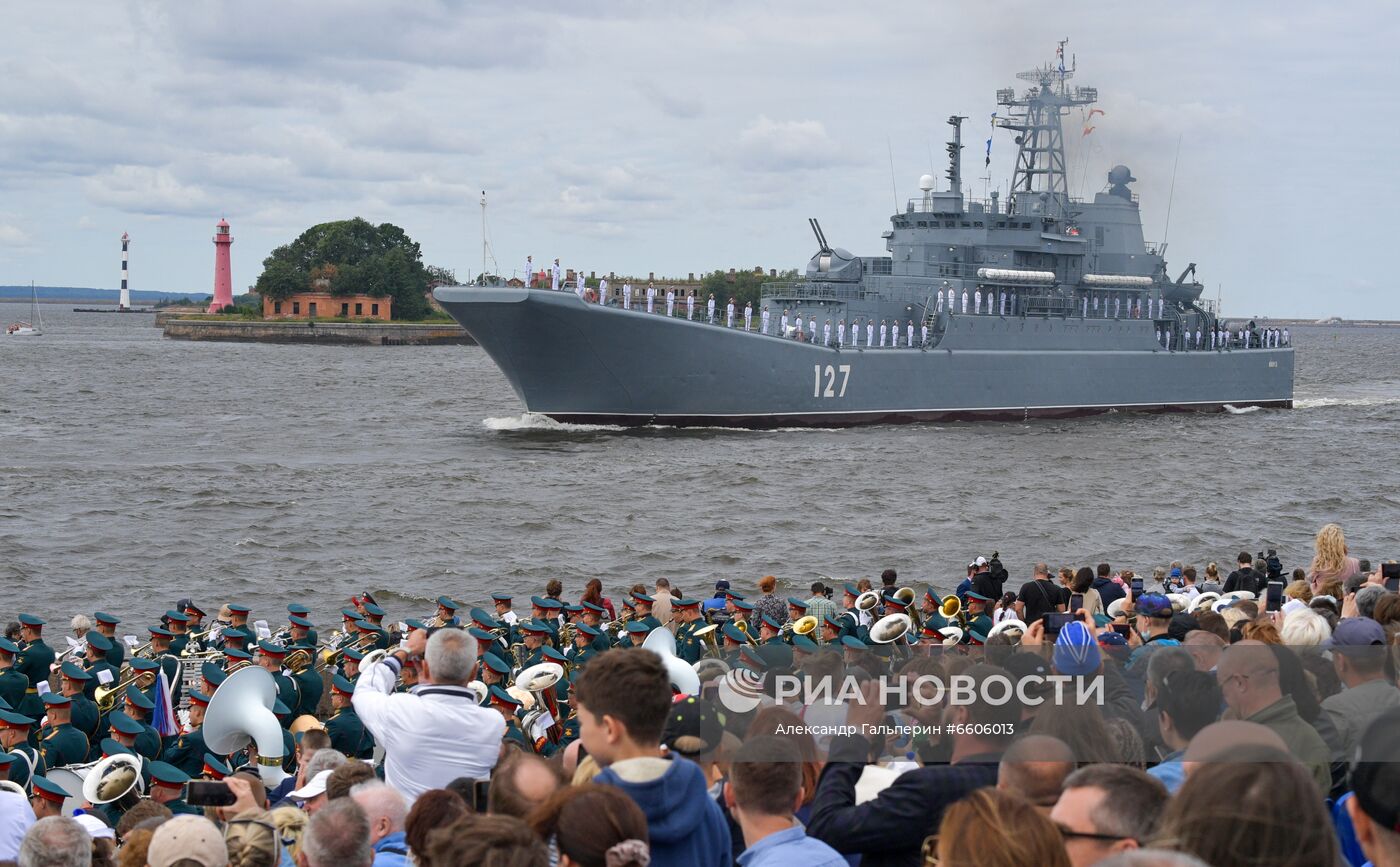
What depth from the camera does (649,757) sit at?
420cm

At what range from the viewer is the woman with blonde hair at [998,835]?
3148 millimetres

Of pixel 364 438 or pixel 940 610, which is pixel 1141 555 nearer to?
pixel 940 610

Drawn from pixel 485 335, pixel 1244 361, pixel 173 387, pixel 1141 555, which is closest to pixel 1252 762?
pixel 1141 555

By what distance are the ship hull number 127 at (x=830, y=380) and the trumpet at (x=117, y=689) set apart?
34.4m

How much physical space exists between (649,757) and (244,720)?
3.55m

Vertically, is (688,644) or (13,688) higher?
(688,644)

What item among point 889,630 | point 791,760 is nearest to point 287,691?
point 889,630

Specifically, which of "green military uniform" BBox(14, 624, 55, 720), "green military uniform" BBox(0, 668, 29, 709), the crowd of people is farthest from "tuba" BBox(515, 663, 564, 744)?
"green military uniform" BBox(14, 624, 55, 720)

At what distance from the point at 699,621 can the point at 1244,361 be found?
172ft

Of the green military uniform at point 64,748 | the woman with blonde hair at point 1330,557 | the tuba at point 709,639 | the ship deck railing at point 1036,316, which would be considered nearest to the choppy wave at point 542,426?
the ship deck railing at point 1036,316

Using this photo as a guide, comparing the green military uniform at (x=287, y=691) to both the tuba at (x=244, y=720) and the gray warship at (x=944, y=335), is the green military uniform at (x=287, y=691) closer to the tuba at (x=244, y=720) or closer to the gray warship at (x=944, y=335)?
the tuba at (x=244, y=720)

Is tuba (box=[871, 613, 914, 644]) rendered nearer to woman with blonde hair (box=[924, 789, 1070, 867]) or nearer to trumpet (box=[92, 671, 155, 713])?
trumpet (box=[92, 671, 155, 713])

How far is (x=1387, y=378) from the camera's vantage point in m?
92.3

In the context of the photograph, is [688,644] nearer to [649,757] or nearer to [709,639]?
[709,639]
